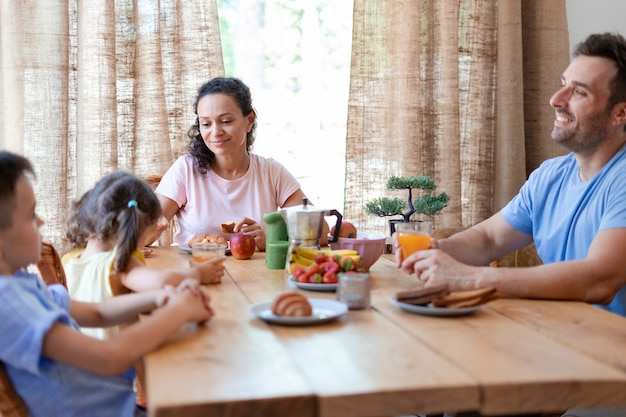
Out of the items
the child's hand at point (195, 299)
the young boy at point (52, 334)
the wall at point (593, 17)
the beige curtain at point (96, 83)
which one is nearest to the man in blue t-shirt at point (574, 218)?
the child's hand at point (195, 299)

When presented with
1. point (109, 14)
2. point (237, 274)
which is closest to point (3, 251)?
point (237, 274)

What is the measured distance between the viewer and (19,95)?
9.51 feet

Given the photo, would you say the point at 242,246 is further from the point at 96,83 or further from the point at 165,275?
the point at 96,83

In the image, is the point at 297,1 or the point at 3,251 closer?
the point at 3,251

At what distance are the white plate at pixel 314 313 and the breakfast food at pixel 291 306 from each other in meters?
0.01

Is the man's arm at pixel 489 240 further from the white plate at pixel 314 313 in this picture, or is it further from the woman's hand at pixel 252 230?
the white plate at pixel 314 313

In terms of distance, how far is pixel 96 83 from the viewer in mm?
2984

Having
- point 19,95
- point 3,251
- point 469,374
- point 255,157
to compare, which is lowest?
point 469,374

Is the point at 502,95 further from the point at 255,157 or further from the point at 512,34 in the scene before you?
the point at 255,157

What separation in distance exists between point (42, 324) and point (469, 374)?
2.28ft

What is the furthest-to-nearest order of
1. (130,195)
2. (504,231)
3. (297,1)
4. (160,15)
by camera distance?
(297,1), (160,15), (504,231), (130,195)

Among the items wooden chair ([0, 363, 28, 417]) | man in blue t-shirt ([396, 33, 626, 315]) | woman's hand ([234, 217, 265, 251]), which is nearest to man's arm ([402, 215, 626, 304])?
man in blue t-shirt ([396, 33, 626, 315])

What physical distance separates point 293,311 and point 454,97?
2.25 metres

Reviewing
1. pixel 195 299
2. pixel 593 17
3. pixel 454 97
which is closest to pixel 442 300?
pixel 195 299
